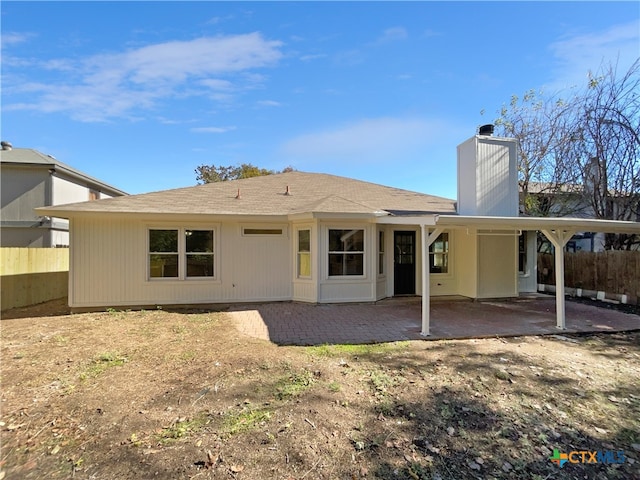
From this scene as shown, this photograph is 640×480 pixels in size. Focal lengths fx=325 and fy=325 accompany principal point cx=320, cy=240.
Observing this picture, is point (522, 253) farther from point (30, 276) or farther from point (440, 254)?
point (30, 276)

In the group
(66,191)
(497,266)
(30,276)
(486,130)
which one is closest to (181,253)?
(30,276)

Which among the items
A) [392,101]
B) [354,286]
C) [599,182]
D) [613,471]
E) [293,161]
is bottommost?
Result: [613,471]

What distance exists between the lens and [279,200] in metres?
10.2

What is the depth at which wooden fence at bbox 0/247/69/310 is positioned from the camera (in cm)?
907

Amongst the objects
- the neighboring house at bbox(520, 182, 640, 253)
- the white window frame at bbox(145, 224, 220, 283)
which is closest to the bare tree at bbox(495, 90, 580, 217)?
the neighboring house at bbox(520, 182, 640, 253)

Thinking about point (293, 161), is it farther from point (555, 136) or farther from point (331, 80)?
point (555, 136)

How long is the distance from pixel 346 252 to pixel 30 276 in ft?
31.2

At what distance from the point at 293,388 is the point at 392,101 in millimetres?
12059

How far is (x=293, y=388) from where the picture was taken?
3947 mm

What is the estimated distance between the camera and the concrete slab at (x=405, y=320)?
20.3 feet

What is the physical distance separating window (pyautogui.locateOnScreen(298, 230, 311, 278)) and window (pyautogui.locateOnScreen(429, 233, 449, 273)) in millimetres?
4079

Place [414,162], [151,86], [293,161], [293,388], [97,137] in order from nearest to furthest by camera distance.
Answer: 1. [293,388]
2. [151,86]
3. [97,137]
4. [414,162]
5. [293,161]

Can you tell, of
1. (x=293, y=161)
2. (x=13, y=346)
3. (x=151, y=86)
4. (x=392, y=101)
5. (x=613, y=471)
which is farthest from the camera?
(x=293, y=161)

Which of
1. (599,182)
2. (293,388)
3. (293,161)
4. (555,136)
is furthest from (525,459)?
(293,161)
